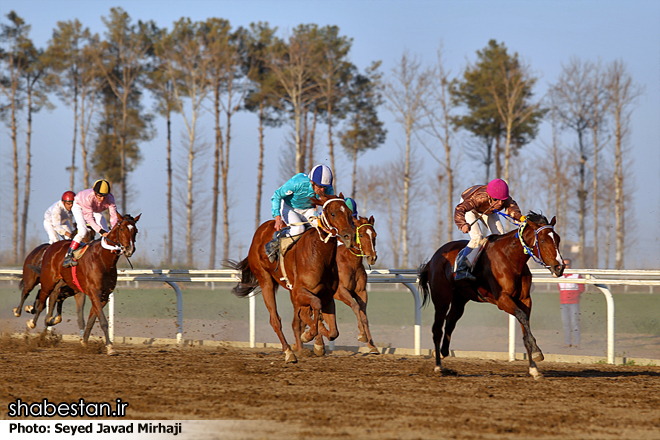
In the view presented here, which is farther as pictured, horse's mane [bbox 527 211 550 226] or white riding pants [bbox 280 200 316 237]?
white riding pants [bbox 280 200 316 237]

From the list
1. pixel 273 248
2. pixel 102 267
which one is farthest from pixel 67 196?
pixel 273 248

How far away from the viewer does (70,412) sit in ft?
15.1

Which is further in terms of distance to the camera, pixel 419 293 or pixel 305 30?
pixel 305 30

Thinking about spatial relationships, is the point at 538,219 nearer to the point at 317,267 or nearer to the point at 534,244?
the point at 534,244

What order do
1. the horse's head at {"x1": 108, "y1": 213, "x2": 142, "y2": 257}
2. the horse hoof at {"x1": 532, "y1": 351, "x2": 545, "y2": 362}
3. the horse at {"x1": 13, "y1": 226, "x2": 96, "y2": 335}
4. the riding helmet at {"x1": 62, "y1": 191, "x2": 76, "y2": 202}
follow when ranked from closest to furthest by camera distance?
the horse hoof at {"x1": 532, "y1": 351, "x2": 545, "y2": 362} → the horse's head at {"x1": 108, "y1": 213, "x2": 142, "y2": 257} → the horse at {"x1": 13, "y1": 226, "x2": 96, "y2": 335} → the riding helmet at {"x1": 62, "y1": 191, "x2": 76, "y2": 202}

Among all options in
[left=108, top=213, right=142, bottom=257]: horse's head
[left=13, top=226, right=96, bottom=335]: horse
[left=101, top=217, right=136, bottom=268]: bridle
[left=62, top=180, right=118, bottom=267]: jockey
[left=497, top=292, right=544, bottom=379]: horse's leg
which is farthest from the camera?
[left=13, top=226, right=96, bottom=335]: horse

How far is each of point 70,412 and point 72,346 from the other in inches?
232

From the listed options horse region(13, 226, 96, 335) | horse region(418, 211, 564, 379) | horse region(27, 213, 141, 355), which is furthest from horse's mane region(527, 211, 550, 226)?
horse region(13, 226, 96, 335)

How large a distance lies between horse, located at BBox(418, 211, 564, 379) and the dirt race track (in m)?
0.52

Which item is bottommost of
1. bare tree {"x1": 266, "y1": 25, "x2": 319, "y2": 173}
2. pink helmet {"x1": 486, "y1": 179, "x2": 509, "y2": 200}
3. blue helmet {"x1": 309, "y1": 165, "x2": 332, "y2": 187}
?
pink helmet {"x1": 486, "y1": 179, "x2": 509, "y2": 200}

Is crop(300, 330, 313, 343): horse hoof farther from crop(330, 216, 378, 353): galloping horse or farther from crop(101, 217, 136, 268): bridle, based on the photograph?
crop(101, 217, 136, 268): bridle

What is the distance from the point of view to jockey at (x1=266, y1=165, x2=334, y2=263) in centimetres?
770

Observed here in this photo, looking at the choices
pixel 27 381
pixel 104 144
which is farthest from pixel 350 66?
pixel 27 381

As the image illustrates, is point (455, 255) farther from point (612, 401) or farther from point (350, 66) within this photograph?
point (350, 66)
